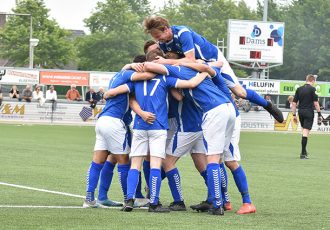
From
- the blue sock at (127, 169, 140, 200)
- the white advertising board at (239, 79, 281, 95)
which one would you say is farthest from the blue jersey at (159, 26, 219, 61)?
the white advertising board at (239, 79, 281, 95)

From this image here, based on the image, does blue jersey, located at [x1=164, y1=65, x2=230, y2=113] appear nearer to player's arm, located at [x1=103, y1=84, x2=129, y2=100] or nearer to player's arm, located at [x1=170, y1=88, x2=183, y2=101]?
player's arm, located at [x1=170, y1=88, x2=183, y2=101]

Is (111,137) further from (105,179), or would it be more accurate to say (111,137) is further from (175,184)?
(175,184)

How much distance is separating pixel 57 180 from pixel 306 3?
78.0 metres

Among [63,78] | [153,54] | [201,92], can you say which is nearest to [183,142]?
[201,92]

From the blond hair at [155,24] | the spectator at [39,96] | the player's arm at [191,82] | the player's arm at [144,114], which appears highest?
the blond hair at [155,24]

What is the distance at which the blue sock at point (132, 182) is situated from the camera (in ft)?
32.9

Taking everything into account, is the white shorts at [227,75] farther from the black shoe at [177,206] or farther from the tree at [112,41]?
the tree at [112,41]

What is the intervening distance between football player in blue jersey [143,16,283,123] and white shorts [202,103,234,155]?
0.55 m

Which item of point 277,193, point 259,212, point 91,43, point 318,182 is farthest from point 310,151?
point 91,43

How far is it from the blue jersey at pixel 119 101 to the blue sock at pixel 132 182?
30.3 inches

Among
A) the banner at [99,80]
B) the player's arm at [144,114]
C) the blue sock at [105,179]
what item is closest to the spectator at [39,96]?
the banner at [99,80]

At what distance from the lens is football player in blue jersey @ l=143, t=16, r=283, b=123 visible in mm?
10055

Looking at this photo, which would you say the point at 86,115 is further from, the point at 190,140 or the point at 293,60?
the point at 293,60

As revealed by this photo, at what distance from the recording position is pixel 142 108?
10.2m
